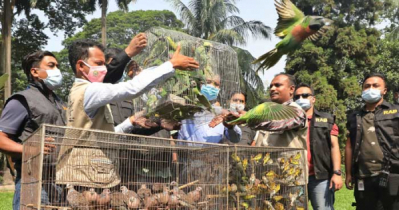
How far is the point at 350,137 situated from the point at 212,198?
261cm

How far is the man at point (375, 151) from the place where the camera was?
568cm

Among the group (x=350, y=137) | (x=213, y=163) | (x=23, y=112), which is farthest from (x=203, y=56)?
(x=350, y=137)

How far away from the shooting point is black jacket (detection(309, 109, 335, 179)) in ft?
18.6

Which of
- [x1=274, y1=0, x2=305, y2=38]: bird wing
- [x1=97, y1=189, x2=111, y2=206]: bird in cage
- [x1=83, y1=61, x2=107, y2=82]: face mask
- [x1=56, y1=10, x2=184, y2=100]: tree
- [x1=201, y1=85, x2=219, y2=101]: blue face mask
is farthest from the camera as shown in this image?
[x1=56, y1=10, x2=184, y2=100]: tree

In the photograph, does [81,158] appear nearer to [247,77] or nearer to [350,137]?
[350,137]

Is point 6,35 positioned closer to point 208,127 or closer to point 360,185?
point 208,127

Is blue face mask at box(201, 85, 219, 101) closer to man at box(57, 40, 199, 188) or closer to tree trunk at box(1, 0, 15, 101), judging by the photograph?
man at box(57, 40, 199, 188)

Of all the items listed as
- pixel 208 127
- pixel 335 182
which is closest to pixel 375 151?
pixel 335 182

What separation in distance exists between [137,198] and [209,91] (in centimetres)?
156

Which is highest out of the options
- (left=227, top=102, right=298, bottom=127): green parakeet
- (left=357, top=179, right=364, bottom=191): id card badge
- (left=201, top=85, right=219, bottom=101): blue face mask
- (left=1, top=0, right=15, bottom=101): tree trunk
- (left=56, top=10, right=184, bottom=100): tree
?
(left=56, top=10, right=184, bottom=100): tree

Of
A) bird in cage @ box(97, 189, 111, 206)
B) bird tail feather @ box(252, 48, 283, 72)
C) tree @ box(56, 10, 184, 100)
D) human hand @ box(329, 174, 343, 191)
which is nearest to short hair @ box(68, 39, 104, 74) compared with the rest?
bird in cage @ box(97, 189, 111, 206)

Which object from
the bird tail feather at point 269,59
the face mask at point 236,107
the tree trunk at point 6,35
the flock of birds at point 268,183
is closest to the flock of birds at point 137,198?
the flock of birds at point 268,183

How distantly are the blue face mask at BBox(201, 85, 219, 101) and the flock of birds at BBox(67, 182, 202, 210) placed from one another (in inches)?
45.2

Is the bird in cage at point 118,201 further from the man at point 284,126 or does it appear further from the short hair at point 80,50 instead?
the man at point 284,126
